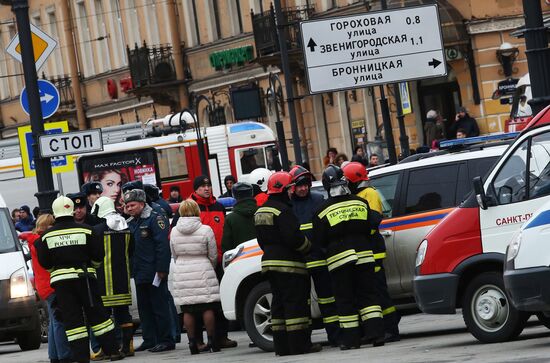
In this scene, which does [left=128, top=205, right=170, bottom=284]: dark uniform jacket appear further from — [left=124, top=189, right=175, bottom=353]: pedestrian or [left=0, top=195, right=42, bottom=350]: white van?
[left=0, top=195, right=42, bottom=350]: white van

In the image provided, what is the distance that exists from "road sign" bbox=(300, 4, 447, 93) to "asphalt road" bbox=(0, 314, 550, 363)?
292cm

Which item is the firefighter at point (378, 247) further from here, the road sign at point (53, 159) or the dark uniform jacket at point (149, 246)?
the road sign at point (53, 159)

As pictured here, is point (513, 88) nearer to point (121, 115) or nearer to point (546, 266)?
point (546, 266)

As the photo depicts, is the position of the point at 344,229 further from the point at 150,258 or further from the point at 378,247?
the point at 150,258

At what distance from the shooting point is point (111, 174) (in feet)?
140

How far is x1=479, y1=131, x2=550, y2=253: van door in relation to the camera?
47.3ft

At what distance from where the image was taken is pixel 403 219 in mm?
16812

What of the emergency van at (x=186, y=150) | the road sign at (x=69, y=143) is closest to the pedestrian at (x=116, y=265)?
the road sign at (x=69, y=143)

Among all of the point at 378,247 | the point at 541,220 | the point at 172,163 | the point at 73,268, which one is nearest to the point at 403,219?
the point at 378,247

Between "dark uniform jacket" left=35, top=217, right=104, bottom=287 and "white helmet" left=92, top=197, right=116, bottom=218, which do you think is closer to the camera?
"dark uniform jacket" left=35, top=217, right=104, bottom=287

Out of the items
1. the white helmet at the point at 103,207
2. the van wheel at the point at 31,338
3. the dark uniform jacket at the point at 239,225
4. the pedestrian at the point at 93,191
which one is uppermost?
the pedestrian at the point at 93,191

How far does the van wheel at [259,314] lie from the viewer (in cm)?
1734

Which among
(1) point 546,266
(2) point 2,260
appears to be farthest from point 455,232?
(2) point 2,260

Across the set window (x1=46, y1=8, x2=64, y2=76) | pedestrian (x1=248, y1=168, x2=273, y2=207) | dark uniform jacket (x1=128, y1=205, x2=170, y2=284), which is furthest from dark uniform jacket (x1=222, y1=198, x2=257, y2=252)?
window (x1=46, y1=8, x2=64, y2=76)
